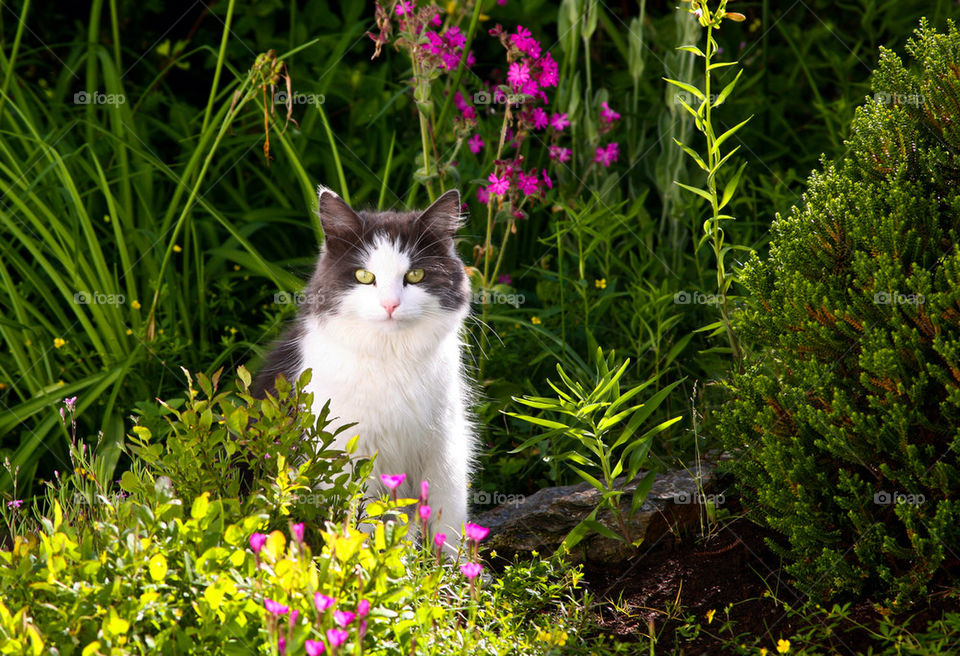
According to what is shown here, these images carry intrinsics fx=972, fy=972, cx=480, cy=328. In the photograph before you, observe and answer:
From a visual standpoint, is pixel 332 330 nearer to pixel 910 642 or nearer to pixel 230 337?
pixel 230 337

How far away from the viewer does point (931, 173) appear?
2.48 meters

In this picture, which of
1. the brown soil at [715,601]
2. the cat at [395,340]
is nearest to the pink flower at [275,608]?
the brown soil at [715,601]

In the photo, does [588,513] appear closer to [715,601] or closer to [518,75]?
[715,601]

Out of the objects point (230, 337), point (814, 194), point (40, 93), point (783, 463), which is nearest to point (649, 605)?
point (783, 463)

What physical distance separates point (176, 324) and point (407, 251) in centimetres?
162

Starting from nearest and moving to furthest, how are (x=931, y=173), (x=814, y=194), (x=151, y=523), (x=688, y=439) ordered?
(x=151, y=523)
(x=931, y=173)
(x=814, y=194)
(x=688, y=439)

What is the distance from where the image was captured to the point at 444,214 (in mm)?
3252

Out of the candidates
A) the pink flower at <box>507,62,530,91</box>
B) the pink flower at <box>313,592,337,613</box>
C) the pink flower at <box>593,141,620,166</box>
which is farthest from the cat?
the pink flower at <box>593,141,620,166</box>
